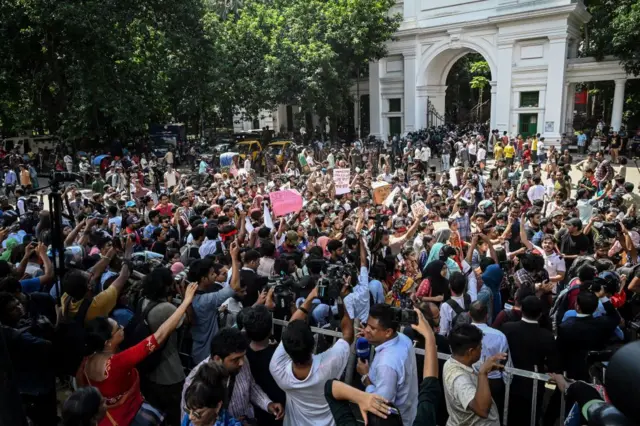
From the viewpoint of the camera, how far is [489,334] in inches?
145

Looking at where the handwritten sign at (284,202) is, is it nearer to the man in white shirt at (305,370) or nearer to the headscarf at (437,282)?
the headscarf at (437,282)

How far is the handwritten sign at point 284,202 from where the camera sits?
860 centimetres

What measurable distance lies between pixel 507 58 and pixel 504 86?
1366 mm

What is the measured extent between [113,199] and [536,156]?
17482mm

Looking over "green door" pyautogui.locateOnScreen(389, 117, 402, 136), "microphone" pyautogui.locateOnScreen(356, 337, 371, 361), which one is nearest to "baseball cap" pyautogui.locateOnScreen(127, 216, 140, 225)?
"microphone" pyautogui.locateOnScreen(356, 337, 371, 361)

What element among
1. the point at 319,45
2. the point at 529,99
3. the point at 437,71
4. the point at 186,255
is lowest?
the point at 186,255

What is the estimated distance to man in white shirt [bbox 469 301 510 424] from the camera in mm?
3664

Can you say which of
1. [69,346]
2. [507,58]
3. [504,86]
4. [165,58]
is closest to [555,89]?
[504,86]

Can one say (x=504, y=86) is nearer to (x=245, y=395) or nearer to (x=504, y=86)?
(x=504, y=86)

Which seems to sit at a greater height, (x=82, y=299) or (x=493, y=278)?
(x=82, y=299)

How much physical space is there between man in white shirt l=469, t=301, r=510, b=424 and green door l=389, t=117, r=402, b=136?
2766cm

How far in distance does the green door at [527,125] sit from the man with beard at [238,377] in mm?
25042

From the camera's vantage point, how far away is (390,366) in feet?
9.18

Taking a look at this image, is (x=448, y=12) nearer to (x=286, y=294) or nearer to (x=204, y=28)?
(x=204, y=28)
